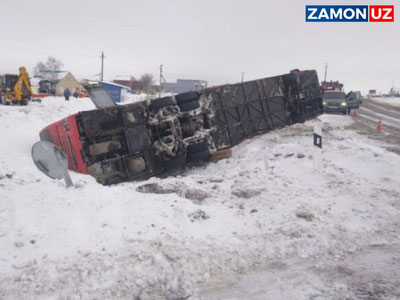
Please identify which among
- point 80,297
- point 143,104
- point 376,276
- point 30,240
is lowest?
point 376,276

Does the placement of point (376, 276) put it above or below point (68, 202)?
below

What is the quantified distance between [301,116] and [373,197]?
21.6 ft

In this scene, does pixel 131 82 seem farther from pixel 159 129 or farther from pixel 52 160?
pixel 52 160

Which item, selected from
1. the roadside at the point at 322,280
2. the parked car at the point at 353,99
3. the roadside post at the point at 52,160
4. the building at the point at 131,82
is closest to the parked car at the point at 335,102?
the parked car at the point at 353,99

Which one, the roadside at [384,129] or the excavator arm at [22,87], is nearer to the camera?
the roadside at [384,129]

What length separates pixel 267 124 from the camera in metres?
10.6

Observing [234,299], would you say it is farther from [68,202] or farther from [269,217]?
[68,202]

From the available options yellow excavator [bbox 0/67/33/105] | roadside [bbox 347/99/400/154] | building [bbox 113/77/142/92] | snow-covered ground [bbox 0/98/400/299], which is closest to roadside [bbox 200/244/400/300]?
snow-covered ground [bbox 0/98/400/299]

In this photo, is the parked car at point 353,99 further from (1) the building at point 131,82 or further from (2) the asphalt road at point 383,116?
(1) the building at point 131,82

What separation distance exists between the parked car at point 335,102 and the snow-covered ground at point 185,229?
1615cm

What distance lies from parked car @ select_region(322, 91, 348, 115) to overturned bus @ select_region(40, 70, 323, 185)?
42.3 ft

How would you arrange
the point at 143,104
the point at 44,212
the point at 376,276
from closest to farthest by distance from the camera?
the point at 376,276 < the point at 44,212 < the point at 143,104

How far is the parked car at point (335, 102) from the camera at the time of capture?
855 inches

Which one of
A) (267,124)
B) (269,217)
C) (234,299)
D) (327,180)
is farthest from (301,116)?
(234,299)
